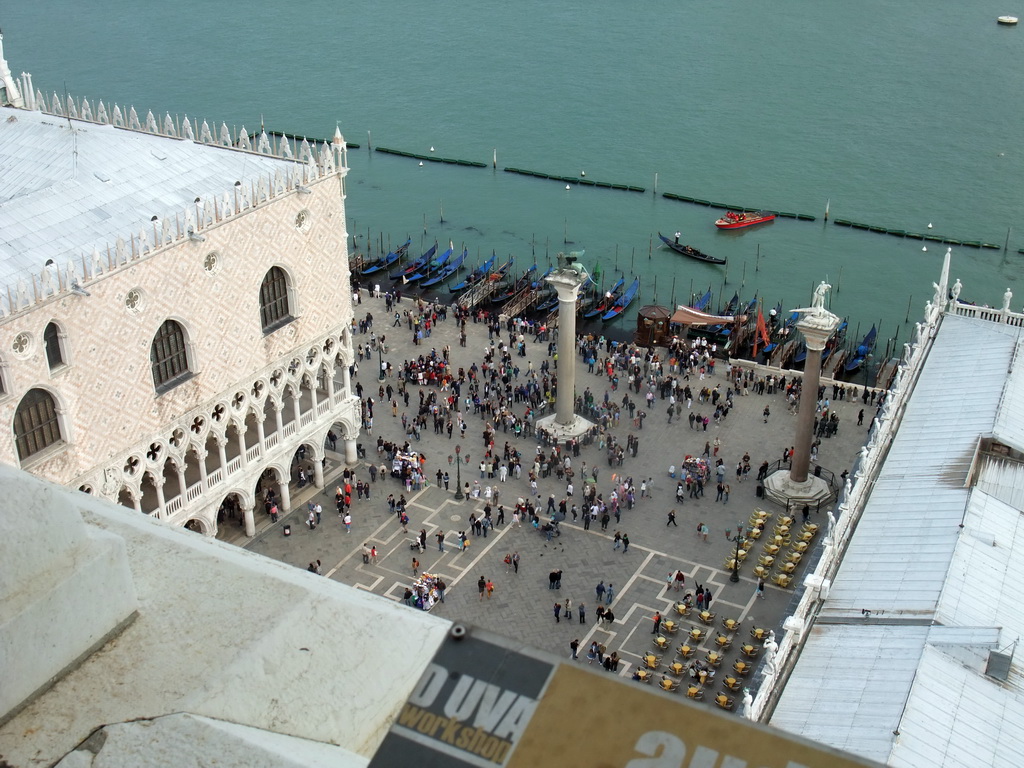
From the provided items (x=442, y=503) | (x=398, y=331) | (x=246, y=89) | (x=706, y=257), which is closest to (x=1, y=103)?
(x=398, y=331)

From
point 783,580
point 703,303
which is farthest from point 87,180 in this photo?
point 703,303

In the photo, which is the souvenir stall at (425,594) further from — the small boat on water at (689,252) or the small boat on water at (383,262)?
the small boat on water at (689,252)

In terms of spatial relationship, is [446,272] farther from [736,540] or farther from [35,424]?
[35,424]

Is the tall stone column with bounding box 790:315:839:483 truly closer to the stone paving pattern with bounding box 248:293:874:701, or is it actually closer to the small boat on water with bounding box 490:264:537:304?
the stone paving pattern with bounding box 248:293:874:701

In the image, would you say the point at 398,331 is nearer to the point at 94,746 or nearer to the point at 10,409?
the point at 10,409

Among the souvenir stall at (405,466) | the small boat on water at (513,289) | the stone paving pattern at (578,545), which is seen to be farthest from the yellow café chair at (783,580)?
the small boat on water at (513,289)
